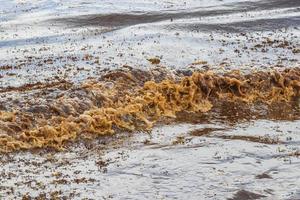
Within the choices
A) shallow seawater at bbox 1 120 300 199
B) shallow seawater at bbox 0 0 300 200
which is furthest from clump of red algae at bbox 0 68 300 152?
shallow seawater at bbox 1 120 300 199

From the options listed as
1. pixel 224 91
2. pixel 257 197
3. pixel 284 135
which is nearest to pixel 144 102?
pixel 224 91

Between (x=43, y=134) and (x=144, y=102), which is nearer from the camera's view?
(x=43, y=134)

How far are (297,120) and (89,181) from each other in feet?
22.7

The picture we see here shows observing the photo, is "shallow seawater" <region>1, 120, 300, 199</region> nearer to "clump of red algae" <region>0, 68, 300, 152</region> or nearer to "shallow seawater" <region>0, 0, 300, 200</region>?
"shallow seawater" <region>0, 0, 300, 200</region>

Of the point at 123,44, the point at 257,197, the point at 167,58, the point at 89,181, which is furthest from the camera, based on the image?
the point at 123,44

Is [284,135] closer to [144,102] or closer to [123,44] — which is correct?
[144,102]

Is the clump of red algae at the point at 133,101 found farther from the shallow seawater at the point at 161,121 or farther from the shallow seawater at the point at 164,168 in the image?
the shallow seawater at the point at 164,168

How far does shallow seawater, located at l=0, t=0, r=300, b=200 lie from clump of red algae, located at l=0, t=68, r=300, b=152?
0.78 ft

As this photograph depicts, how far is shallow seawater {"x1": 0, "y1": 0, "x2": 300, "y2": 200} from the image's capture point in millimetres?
11242

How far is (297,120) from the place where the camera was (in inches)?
618

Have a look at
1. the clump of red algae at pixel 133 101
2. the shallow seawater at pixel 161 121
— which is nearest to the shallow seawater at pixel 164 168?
the shallow seawater at pixel 161 121

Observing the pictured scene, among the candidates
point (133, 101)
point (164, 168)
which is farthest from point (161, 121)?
point (164, 168)

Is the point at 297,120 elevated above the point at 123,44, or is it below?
below

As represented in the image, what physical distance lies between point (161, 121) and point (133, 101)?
1253 mm
